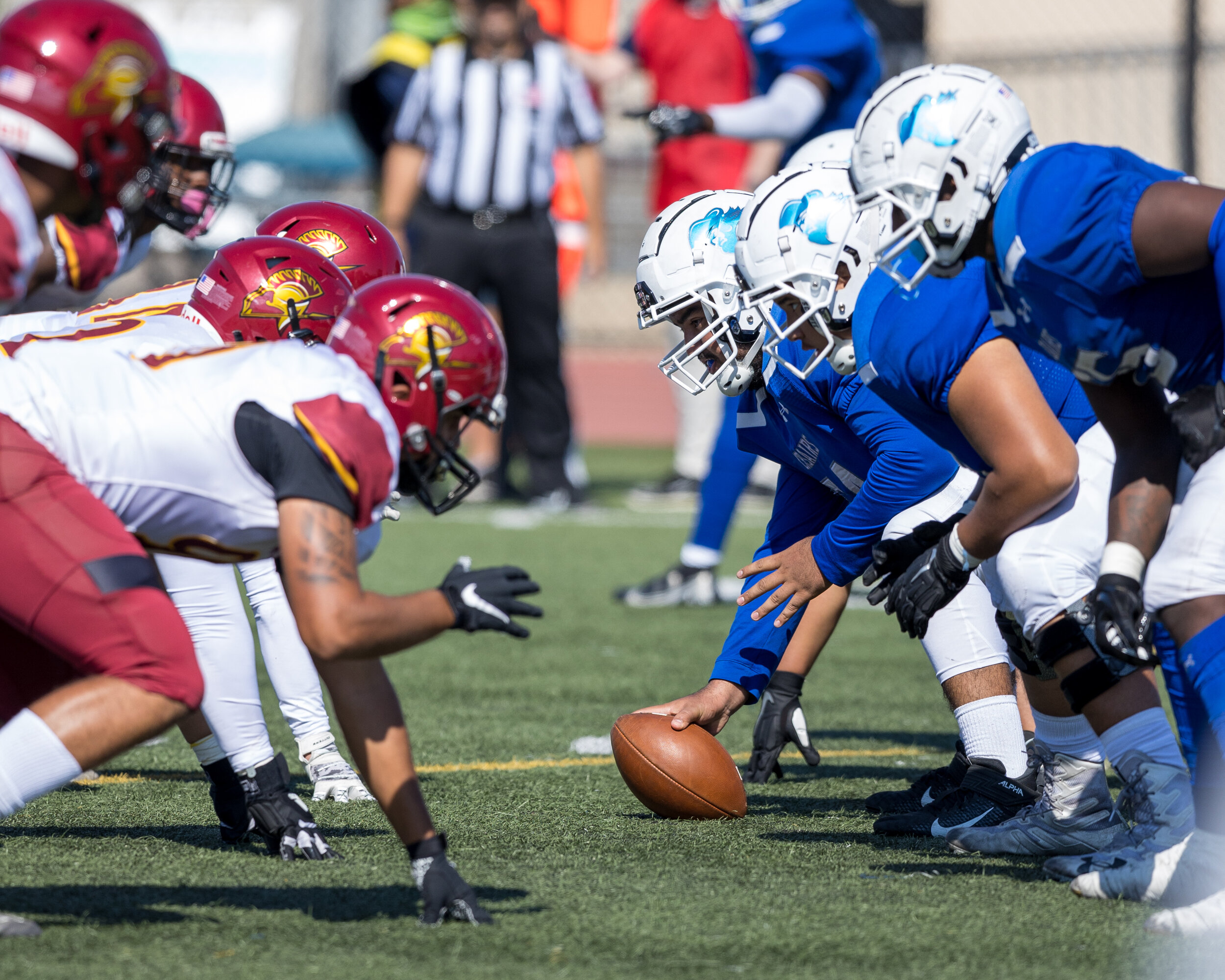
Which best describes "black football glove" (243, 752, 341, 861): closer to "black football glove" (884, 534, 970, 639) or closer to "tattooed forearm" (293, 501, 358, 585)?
"tattooed forearm" (293, 501, 358, 585)

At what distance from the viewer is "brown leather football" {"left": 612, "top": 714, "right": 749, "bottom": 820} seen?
394 centimetres

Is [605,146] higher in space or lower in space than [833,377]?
lower

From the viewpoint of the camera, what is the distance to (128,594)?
2.83 metres

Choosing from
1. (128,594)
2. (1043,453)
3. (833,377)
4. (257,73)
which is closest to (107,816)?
(128,594)

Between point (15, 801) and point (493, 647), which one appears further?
point (493, 647)

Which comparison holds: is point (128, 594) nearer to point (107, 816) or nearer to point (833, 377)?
point (107, 816)

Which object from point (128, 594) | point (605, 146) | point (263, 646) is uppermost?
point (128, 594)

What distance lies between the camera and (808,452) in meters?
4.16

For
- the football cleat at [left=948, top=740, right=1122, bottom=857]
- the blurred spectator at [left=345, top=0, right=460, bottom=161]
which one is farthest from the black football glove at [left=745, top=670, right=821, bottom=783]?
the blurred spectator at [left=345, top=0, right=460, bottom=161]

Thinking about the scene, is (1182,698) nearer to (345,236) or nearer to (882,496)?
(882,496)

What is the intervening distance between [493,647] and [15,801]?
4.02 m

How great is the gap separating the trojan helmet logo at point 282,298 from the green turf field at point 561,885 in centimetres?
116

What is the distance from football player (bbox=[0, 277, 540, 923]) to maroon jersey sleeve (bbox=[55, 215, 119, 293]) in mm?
154

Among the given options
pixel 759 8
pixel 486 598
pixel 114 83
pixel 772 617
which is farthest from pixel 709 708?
pixel 759 8
